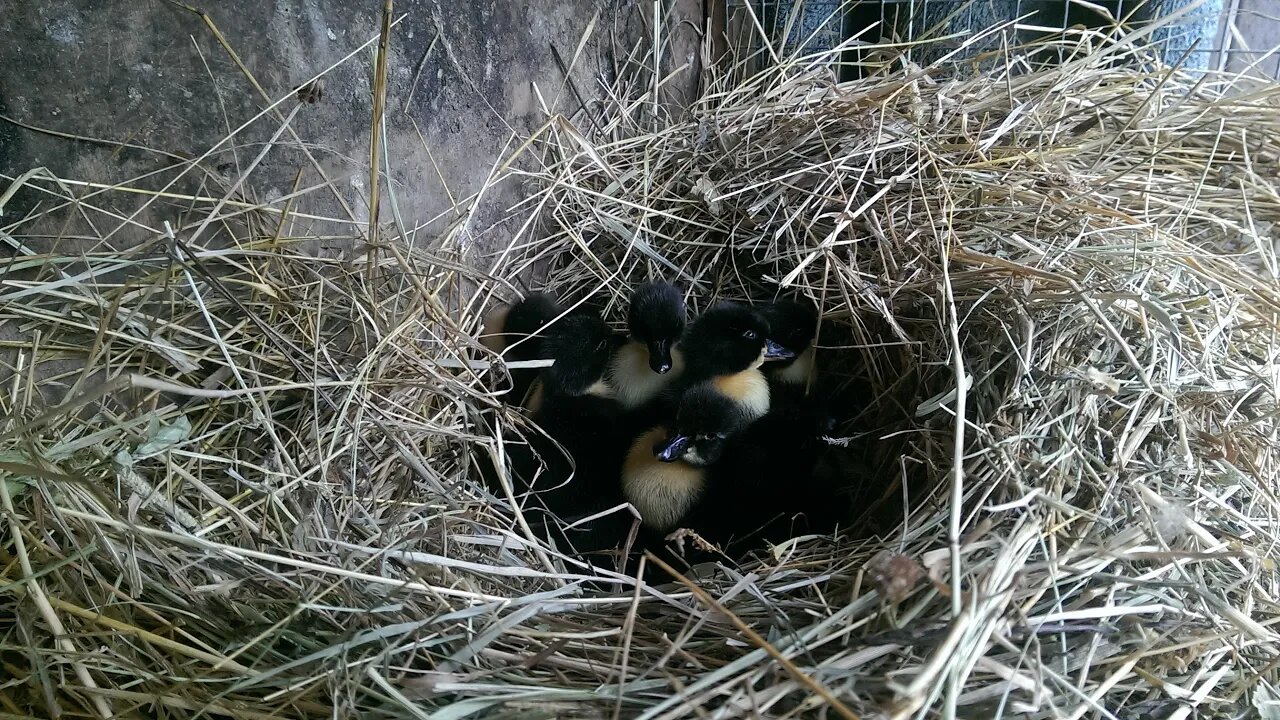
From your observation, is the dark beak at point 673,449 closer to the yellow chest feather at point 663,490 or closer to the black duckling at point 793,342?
the yellow chest feather at point 663,490

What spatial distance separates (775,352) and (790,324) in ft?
0.24

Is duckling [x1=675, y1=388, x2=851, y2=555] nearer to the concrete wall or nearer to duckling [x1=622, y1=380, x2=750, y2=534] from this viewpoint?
duckling [x1=622, y1=380, x2=750, y2=534]

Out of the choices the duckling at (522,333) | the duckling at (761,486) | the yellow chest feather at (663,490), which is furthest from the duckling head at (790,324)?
the duckling at (522,333)

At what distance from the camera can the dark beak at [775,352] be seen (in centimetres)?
166

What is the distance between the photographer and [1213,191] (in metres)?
1.59

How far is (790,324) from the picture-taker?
167 centimetres

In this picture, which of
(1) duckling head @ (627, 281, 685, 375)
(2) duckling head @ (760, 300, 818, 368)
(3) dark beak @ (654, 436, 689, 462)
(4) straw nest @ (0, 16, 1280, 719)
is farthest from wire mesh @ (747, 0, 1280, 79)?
(3) dark beak @ (654, 436, 689, 462)

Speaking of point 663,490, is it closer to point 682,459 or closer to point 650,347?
point 682,459

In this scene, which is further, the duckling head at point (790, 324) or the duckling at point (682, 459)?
the duckling head at point (790, 324)

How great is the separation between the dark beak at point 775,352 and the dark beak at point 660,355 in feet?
0.78

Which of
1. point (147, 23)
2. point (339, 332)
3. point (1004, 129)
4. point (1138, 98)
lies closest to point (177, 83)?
point (147, 23)

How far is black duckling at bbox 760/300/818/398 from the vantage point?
166 centimetres

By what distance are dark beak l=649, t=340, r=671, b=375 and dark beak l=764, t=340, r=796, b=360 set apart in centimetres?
24

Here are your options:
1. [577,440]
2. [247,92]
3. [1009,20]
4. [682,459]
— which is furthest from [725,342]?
[1009,20]
